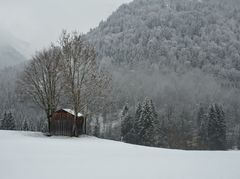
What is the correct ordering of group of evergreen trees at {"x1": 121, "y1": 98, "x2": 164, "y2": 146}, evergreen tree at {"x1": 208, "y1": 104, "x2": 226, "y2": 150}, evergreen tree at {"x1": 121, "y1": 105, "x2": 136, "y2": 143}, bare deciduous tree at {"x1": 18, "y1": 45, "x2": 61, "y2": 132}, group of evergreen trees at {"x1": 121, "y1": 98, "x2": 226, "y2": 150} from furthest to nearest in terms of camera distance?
evergreen tree at {"x1": 208, "y1": 104, "x2": 226, "y2": 150} → evergreen tree at {"x1": 121, "y1": 105, "x2": 136, "y2": 143} → group of evergreen trees at {"x1": 121, "y1": 98, "x2": 226, "y2": 150} → group of evergreen trees at {"x1": 121, "y1": 98, "x2": 164, "y2": 146} → bare deciduous tree at {"x1": 18, "y1": 45, "x2": 61, "y2": 132}

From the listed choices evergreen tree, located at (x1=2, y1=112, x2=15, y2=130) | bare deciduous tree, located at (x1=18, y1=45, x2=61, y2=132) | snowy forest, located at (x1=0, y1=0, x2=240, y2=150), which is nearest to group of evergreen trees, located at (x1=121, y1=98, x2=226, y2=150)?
snowy forest, located at (x1=0, y1=0, x2=240, y2=150)

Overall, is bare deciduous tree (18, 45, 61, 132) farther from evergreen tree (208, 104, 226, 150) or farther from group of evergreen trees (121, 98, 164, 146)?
evergreen tree (208, 104, 226, 150)

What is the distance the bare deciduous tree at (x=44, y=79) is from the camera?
36000mm

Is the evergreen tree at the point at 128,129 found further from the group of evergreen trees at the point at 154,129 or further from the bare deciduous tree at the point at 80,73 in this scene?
the bare deciduous tree at the point at 80,73

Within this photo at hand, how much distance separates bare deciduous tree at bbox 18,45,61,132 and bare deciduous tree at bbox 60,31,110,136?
3153 mm

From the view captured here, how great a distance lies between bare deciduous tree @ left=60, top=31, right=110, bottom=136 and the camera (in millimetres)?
32581

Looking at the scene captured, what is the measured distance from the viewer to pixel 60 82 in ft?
121

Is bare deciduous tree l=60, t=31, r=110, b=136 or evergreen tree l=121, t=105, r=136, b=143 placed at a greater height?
bare deciduous tree l=60, t=31, r=110, b=136

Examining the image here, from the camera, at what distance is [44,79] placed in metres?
36.7

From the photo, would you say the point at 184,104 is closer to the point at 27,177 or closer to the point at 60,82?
the point at 60,82

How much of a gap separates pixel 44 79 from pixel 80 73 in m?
6.44

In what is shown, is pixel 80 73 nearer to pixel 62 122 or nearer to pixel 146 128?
pixel 62 122

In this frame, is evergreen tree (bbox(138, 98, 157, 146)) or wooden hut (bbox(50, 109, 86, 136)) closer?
wooden hut (bbox(50, 109, 86, 136))

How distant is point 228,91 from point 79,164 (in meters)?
176
